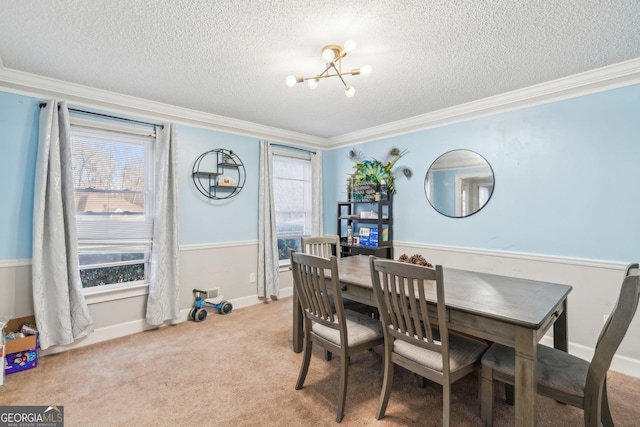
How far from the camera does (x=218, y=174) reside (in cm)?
377

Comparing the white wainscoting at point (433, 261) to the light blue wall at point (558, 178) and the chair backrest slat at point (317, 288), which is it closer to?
the light blue wall at point (558, 178)

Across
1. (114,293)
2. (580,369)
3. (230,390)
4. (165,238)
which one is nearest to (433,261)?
(580,369)

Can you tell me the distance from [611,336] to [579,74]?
222 centimetres

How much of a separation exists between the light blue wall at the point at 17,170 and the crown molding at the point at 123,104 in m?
0.14

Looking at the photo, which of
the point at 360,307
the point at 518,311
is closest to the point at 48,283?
the point at 360,307

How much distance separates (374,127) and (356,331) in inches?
116

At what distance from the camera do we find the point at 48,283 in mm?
A: 2648

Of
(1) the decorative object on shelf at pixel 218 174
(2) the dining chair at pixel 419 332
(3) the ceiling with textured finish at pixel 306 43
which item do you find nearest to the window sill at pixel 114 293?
(1) the decorative object on shelf at pixel 218 174

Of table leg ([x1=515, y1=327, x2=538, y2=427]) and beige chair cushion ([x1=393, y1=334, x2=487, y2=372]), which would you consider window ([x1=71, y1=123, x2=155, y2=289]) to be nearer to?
beige chair cushion ([x1=393, y1=334, x2=487, y2=372])

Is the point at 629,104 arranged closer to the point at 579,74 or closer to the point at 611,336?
the point at 579,74

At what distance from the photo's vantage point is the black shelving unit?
3.93 m

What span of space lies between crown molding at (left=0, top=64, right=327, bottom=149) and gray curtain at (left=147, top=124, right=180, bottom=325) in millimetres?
211

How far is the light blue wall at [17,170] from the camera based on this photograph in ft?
8.35

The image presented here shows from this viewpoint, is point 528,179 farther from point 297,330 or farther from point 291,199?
point 291,199
